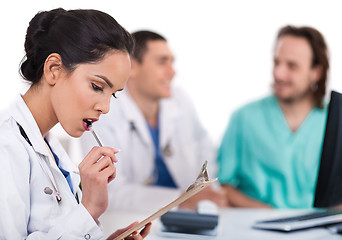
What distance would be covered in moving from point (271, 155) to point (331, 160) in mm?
736

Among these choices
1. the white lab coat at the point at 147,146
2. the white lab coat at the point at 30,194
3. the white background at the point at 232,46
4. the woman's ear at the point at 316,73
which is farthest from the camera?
the white background at the point at 232,46

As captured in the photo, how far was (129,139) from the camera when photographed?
1.04 meters

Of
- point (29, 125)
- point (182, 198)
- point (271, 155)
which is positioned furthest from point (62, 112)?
point (271, 155)

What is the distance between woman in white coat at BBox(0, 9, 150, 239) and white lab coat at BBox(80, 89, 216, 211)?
5 cm

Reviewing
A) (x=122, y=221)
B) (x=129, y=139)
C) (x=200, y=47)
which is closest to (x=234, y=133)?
(x=200, y=47)

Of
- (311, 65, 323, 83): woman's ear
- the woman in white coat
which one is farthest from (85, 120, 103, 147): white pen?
(311, 65, 323, 83): woman's ear

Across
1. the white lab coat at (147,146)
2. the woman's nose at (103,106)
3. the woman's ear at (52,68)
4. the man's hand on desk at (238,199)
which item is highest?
the woman's ear at (52,68)

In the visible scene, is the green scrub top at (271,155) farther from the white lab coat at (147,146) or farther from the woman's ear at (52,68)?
the woman's ear at (52,68)

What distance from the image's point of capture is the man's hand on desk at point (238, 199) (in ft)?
5.39

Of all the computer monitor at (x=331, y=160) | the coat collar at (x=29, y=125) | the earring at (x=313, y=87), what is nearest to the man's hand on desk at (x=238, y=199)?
the earring at (x=313, y=87)

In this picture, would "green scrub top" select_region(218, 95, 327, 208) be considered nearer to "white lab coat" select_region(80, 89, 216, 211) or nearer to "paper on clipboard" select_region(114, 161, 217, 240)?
"white lab coat" select_region(80, 89, 216, 211)

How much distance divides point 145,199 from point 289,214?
0.44m

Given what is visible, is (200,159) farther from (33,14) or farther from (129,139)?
(33,14)

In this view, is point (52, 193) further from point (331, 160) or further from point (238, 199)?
point (238, 199)
